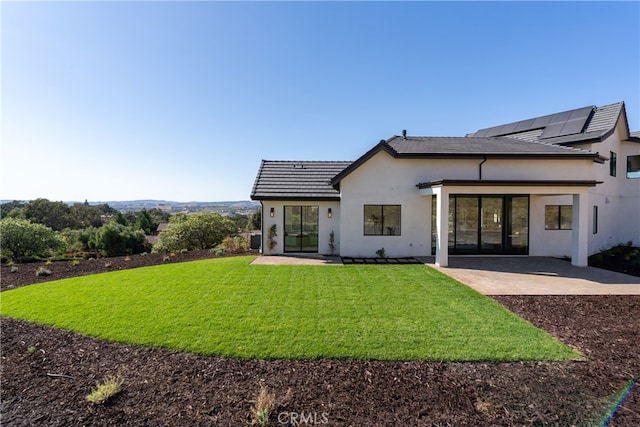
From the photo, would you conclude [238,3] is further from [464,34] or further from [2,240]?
[2,240]

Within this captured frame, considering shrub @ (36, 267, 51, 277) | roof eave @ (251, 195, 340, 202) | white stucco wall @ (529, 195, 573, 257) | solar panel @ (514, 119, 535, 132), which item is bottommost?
shrub @ (36, 267, 51, 277)

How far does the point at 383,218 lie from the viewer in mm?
13812

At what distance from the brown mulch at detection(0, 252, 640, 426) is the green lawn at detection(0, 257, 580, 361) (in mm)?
346

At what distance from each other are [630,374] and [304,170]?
14459 millimetres

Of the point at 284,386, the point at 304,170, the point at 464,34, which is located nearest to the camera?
the point at 284,386

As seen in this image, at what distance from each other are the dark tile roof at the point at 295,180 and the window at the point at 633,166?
16.5 meters

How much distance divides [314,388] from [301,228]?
1105 cm

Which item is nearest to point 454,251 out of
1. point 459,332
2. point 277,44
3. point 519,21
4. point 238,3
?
point 459,332

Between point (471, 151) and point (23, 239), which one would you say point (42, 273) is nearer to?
point (23, 239)

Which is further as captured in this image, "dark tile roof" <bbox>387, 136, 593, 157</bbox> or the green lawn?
"dark tile roof" <bbox>387, 136, 593, 157</bbox>

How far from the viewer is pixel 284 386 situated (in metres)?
4.13

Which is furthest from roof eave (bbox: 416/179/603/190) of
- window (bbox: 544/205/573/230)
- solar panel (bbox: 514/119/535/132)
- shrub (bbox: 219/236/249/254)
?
shrub (bbox: 219/236/249/254)

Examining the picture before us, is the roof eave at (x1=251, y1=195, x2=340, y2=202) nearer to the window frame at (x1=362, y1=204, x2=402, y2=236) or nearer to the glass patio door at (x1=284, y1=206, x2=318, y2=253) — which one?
the glass patio door at (x1=284, y1=206, x2=318, y2=253)

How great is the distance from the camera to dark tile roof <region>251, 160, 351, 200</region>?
14.6 meters
